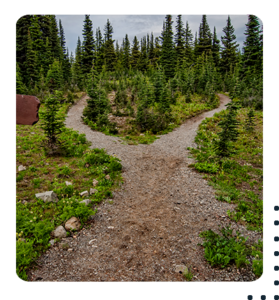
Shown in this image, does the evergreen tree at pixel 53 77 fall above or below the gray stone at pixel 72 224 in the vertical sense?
above

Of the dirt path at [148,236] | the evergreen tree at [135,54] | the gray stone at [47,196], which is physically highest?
the evergreen tree at [135,54]

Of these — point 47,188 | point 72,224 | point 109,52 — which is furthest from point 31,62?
point 109,52

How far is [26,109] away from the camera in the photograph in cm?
190

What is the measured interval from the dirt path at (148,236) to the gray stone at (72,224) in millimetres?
240

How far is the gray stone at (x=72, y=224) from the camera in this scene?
4.94 metres

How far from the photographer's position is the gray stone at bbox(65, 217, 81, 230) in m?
4.94

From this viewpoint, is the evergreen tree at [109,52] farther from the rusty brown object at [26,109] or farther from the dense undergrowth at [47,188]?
the rusty brown object at [26,109]

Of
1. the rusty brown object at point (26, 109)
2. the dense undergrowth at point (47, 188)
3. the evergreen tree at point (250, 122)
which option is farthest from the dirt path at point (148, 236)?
the evergreen tree at point (250, 122)

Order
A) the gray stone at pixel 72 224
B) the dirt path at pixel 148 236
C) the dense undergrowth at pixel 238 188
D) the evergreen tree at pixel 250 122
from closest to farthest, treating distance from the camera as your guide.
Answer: the dirt path at pixel 148 236 → the dense undergrowth at pixel 238 188 → the gray stone at pixel 72 224 → the evergreen tree at pixel 250 122

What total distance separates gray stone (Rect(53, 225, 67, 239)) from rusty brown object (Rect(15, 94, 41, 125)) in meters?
3.83

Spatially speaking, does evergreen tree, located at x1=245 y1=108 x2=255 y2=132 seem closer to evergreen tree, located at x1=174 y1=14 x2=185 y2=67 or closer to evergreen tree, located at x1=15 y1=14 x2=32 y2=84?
evergreen tree, located at x1=15 y1=14 x2=32 y2=84

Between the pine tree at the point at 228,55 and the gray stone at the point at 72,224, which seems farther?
the pine tree at the point at 228,55
